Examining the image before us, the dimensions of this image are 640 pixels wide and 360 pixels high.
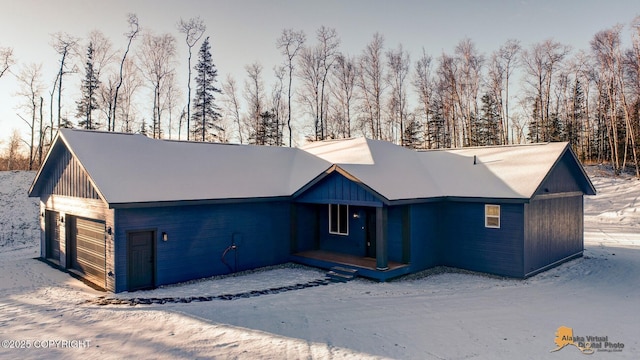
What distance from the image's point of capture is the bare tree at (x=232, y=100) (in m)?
36.2

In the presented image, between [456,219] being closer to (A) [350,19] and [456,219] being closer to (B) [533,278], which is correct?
(B) [533,278]

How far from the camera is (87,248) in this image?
40.8ft

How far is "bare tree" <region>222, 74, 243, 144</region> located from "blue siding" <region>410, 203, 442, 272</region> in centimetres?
2732

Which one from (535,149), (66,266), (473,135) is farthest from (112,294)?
(473,135)

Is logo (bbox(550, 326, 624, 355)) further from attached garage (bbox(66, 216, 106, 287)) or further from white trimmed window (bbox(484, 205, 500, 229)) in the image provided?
attached garage (bbox(66, 216, 106, 287))

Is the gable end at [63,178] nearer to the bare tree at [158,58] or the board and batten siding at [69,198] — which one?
the board and batten siding at [69,198]

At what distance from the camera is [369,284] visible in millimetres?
11500

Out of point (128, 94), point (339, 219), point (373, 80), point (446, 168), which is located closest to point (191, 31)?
point (128, 94)

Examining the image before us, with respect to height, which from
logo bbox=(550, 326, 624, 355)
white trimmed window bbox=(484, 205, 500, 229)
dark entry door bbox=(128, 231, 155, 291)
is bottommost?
logo bbox=(550, 326, 624, 355)

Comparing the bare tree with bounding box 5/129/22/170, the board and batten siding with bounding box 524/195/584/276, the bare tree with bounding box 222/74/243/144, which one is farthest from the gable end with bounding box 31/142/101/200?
the bare tree with bounding box 5/129/22/170

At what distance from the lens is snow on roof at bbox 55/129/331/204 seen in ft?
36.4

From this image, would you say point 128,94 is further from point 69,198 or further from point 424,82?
point 424,82

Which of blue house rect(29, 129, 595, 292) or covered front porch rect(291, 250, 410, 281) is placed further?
covered front porch rect(291, 250, 410, 281)

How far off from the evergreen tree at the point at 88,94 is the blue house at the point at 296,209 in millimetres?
16998
